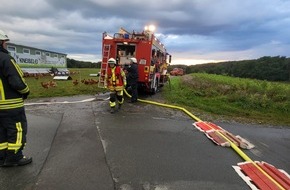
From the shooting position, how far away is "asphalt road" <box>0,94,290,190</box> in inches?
175

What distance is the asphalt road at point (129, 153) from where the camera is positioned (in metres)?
4.45

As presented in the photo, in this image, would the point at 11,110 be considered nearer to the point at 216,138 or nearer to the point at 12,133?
the point at 12,133

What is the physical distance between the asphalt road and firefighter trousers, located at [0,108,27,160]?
0.29 meters

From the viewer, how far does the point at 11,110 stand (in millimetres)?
4730

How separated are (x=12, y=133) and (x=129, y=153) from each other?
215 centimetres

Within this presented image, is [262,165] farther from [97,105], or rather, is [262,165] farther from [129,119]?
[97,105]

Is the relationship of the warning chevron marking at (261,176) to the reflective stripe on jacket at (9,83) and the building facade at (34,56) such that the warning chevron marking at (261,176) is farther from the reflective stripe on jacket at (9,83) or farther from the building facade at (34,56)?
the building facade at (34,56)

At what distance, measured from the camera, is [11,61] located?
15.2 ft

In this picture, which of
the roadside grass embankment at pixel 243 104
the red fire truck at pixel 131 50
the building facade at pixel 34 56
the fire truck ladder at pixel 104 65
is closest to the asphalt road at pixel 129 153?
the roadside grass embankment at pixel 243 104

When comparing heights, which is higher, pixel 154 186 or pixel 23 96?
pixel 23 96

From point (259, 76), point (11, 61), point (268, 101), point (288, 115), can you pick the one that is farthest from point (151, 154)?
point (259, 76)

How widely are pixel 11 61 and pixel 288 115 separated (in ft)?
35.0

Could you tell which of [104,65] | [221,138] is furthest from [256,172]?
[104,65]

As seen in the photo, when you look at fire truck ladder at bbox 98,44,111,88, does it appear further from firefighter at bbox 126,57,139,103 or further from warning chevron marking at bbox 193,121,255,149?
warning chevron marking at bbox 193,121,255,149
